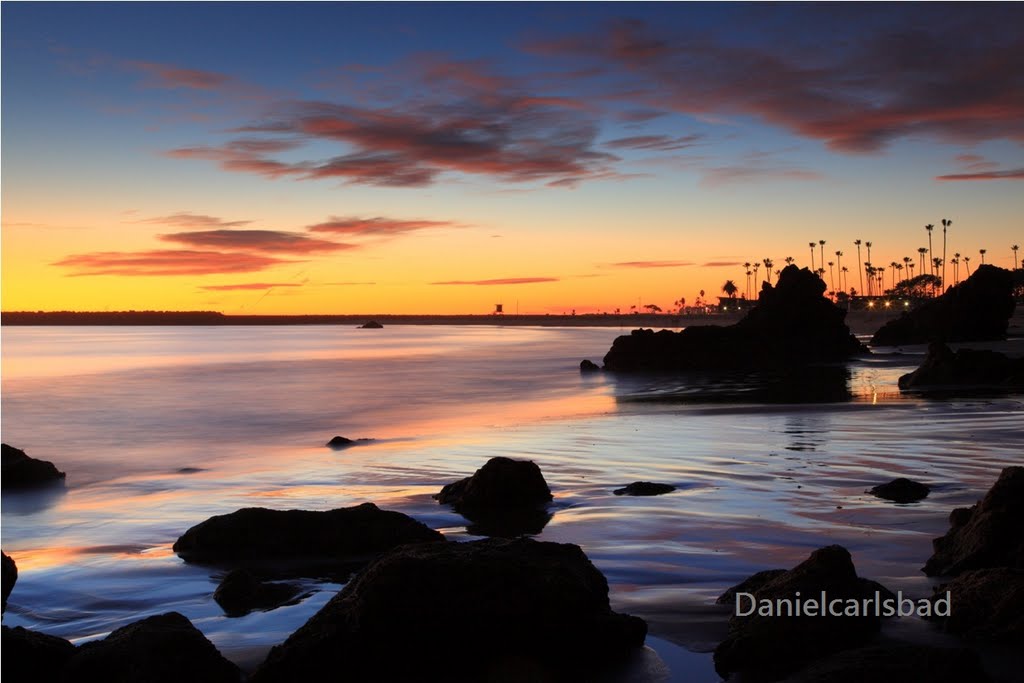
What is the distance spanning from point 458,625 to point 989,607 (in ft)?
12.5

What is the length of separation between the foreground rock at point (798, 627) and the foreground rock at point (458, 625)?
0.79m

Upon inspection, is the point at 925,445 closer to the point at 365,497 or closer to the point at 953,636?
the point at 365,497

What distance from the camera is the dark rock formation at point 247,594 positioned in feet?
26.7

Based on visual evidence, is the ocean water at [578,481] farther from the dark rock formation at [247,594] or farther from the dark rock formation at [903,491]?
the dark rock formation at [903,491]

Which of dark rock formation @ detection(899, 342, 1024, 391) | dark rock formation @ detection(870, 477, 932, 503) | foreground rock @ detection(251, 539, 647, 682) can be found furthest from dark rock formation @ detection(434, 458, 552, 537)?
dark rock formation @ detection(899, 342, 1024, 391)

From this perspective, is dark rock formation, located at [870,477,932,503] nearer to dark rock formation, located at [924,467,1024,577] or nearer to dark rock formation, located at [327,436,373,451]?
dark rock formation, located at [924,467,1024,577]

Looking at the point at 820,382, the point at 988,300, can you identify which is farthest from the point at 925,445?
the point at 988,300

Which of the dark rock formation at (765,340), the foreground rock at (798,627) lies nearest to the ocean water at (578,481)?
the foreground rock at (798,627)

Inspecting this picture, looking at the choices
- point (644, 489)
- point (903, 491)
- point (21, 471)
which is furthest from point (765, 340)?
point (21, 471)

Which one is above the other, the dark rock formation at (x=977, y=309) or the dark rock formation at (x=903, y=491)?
the dark rock formation at (x=977, y=309)

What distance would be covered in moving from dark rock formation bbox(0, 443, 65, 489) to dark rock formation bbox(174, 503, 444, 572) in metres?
7.88

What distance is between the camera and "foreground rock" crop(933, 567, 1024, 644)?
629 centimetres

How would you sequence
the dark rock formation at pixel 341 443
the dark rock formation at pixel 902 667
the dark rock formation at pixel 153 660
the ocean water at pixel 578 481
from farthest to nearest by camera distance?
the dark rock formation at pixel 341 443 → the ocean water at pixel 578 481 → the dark rock formation at pixel 153 660 → the dark rock formation at pixel 902 667

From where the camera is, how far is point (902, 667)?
17.2ft
